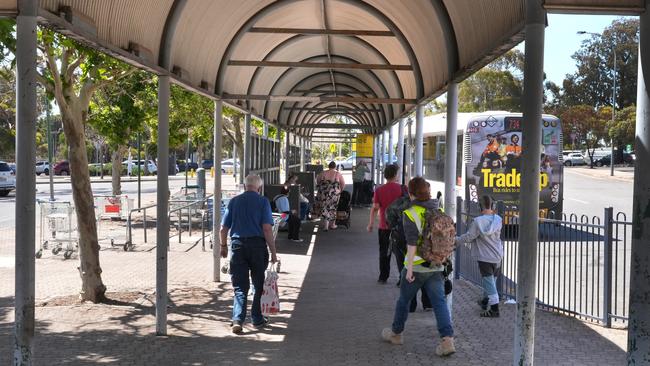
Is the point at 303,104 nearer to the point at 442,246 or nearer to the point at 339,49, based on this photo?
the point at 339,49

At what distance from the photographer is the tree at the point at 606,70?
218 ft

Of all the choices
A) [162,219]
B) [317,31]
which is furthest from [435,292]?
[317,31]

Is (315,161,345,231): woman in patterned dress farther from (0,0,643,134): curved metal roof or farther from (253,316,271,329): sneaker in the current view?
(253,316,271,329): sneaker

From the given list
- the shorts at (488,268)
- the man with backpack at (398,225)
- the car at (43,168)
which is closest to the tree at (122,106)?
the man with backpack at (398,225)

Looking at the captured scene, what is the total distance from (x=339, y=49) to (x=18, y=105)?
11018 millimetres

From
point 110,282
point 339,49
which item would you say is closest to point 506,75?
point 339,49

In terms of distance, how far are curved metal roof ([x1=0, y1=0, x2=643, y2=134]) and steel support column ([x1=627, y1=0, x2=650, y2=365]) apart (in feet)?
1.17

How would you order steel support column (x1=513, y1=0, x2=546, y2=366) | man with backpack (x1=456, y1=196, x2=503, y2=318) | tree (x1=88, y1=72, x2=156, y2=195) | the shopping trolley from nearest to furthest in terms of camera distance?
steel support column (x1=513, y1=0, x2=546, y2=366) → man with backpack (x1=456, y1=196, x2=503, y2=318) → the shopping trolley → tree (x1=88, y1=72, x2=156, y2=195)

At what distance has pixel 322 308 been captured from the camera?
8.48 meters

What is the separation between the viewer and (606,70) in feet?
224

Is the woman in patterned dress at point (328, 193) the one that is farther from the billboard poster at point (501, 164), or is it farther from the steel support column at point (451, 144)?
the steel support column at point (451, 144)

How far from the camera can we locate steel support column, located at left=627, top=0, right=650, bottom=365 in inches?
176

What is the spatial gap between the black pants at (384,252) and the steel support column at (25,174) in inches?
230

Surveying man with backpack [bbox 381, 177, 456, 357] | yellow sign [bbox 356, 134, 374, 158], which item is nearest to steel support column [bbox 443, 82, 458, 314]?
man with backpack [bbox 381, 177, 456, 357]
